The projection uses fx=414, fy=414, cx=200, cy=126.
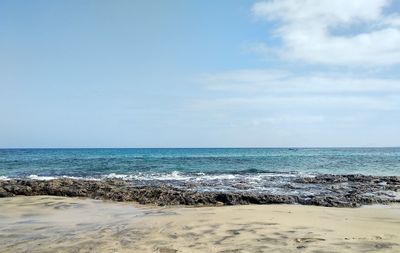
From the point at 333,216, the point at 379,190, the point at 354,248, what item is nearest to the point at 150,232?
the point at 354,248

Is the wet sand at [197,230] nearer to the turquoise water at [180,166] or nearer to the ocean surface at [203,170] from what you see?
the ocean surface at [203,170]

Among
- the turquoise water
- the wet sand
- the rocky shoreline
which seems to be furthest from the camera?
the turquoise water

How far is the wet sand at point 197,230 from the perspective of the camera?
7.25 meters

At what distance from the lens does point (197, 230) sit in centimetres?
855

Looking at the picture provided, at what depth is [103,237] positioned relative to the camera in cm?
816

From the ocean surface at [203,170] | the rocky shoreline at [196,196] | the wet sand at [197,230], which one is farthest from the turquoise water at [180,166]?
the wet sand at [197,230]

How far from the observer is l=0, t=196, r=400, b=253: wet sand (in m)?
7.25

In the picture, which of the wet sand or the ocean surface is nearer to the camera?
the wet sand

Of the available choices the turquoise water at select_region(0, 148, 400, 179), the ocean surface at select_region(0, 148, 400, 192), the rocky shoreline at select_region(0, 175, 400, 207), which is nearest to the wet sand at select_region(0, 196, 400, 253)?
the rocky shoreline at select_region(0, 175, 400, 207)

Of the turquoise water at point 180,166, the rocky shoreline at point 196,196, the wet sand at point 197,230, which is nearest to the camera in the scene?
the wet sand at point 197,230

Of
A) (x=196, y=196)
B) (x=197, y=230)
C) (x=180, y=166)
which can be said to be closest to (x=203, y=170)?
(x=180, y=166)

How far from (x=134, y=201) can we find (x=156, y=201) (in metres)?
0.87

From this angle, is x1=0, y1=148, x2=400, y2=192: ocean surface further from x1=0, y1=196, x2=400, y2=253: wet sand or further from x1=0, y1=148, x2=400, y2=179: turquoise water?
x1=0, y1=196, x2=400, y2=253: wet sand

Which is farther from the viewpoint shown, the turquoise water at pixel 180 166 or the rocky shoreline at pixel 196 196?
the turquoise water at pixel 180 166
